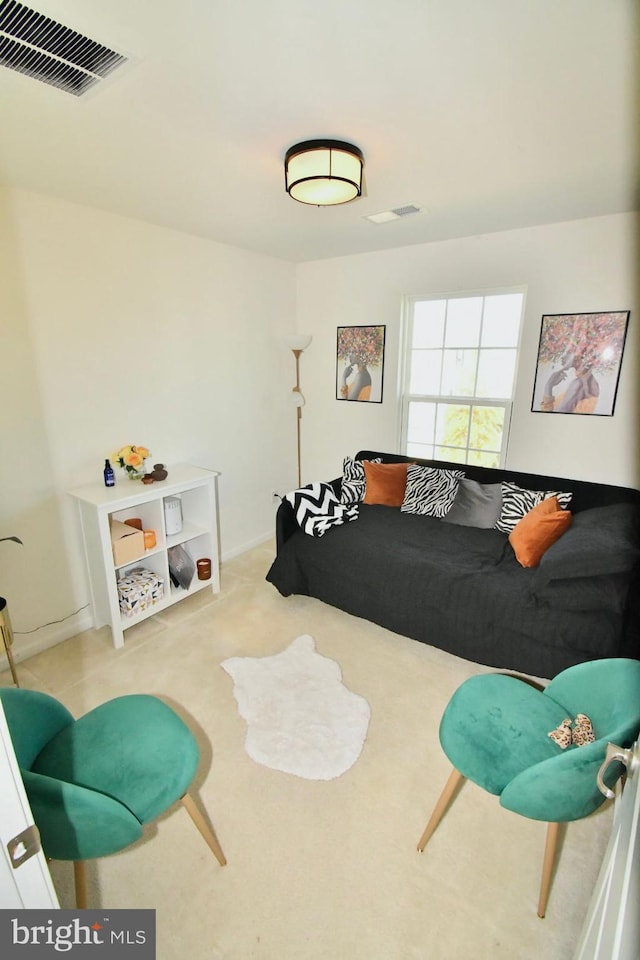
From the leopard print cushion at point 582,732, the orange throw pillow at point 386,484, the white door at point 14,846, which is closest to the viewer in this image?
the white door at point 14,846

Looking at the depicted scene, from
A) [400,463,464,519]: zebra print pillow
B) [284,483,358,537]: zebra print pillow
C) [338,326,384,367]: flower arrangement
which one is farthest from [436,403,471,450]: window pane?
[284,483,358,537]: zebra print pillow

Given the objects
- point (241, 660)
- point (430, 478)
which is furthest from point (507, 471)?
point (241, 660)

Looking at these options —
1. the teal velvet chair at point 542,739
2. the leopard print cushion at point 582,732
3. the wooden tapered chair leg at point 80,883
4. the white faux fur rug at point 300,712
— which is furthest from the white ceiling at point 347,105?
the white faux fur rug at point 300,712

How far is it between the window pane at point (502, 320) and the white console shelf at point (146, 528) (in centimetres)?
226

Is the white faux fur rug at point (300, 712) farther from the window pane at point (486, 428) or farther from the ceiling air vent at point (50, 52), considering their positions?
the ceiling air vent at point (50, 52)

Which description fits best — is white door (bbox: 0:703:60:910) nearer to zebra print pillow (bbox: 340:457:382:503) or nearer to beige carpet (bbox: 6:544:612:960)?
beige carpet (bbox: 6:544:612:960)

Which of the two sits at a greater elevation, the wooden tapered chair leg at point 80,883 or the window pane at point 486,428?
the window pane at point 486,428

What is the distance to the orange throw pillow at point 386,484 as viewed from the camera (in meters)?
3.35

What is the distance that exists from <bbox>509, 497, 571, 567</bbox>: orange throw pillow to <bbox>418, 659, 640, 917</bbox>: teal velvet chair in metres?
0.94

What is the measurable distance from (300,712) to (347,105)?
246cm

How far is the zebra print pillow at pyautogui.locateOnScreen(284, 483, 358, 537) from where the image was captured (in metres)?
2.94

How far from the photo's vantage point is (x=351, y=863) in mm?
1470

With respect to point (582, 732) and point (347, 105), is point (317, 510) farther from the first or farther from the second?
point (347, 105)

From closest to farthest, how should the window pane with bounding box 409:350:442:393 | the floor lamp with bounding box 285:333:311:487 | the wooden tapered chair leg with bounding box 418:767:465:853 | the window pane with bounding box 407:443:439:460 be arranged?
the wooden tapered chair leg with bounding box 418:767:465:853
the window pane with bounding box 409:350:442:393
the window pane with bounding box 407:443:439:460
the floor lamp with bounding box 285:333:311:487
